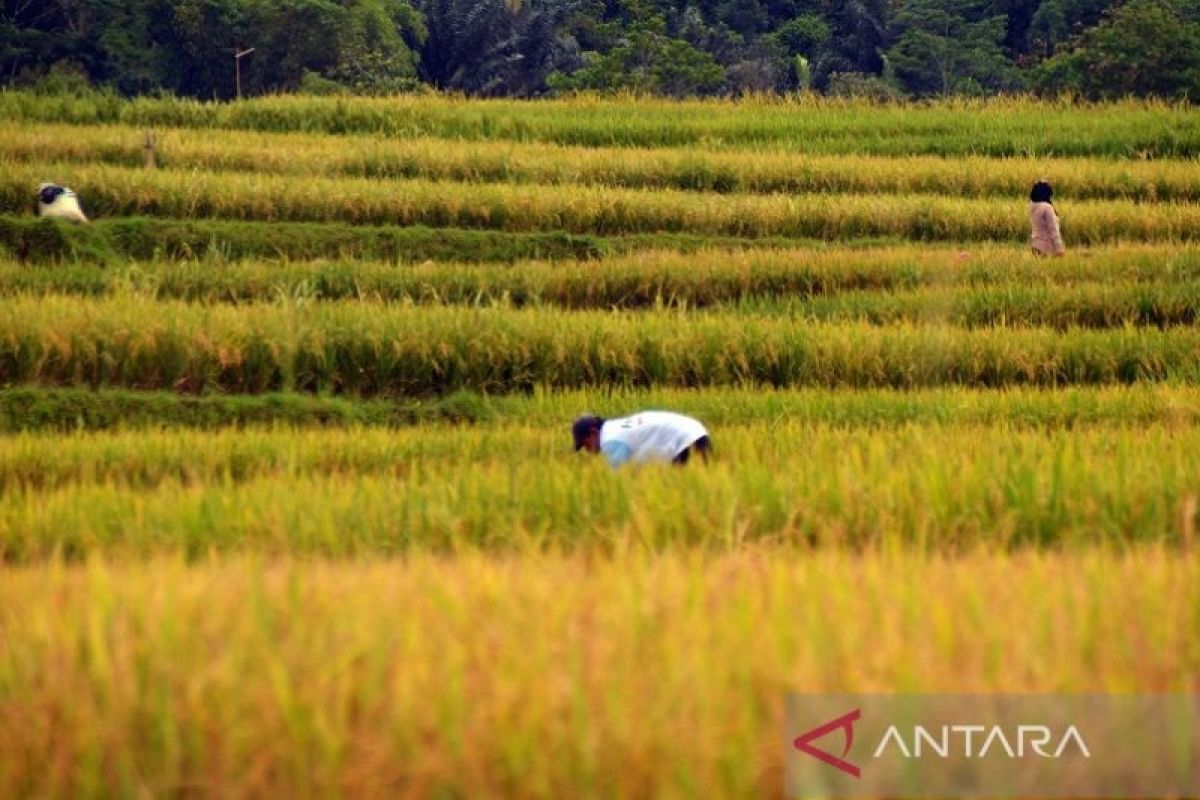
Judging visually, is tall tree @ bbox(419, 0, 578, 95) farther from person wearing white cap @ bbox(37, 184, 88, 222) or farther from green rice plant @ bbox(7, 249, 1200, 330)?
green rice plant @ bbox(7, 249, 1200, 330)

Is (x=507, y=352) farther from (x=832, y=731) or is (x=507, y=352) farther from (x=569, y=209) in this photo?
(x=832, y=731)

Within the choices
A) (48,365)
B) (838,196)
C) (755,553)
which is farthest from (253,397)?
(838,196)

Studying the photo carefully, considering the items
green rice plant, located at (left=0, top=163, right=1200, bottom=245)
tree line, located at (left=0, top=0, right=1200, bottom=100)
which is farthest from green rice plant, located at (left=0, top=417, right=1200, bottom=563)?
tree line, located at (left=0, top=0, right=1200, bottom=100)

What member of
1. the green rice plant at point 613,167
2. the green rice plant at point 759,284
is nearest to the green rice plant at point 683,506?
the green rice plant at point 759,284

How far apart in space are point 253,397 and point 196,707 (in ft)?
27.3

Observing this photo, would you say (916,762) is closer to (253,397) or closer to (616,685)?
(616,685)

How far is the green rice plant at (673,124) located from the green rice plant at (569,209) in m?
5.02

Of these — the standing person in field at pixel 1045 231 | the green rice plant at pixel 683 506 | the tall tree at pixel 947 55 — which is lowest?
the tall tree at pixel 947 55

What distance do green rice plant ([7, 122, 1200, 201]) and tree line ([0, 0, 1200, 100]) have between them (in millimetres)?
13783

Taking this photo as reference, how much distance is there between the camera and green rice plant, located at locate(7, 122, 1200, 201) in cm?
2077

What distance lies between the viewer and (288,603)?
384 cm

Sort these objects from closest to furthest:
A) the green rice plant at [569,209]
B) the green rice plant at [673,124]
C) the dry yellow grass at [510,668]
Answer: the dry yellow grass at [510,668] → the green rice plant at [569,209] → the green rice plant at [673,124]

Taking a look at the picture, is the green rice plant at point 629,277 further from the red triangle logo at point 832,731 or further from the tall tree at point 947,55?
the tall tree at point 947,55

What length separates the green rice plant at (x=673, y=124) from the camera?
79.2ft
